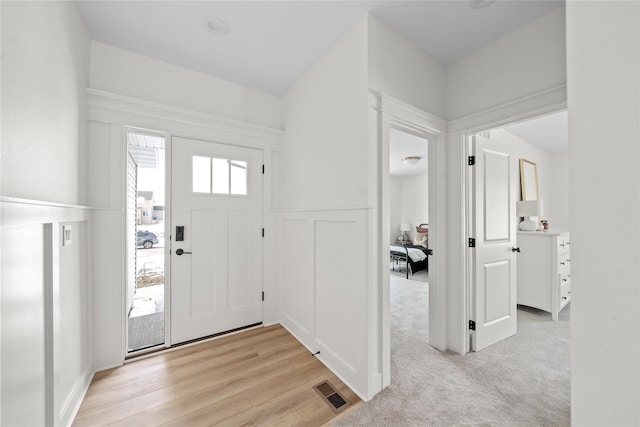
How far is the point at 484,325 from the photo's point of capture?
89.5 inches

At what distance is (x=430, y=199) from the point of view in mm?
2367

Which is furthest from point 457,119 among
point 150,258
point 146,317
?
point 150,258

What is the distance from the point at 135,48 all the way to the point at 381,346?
10.4 ft

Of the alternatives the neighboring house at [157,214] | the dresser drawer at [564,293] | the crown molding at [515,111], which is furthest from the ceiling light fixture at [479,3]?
the neighboring house at [157,214]

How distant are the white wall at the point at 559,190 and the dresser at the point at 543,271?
6.09 ft

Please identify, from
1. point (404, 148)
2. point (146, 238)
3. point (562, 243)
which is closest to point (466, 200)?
point (562, 243)

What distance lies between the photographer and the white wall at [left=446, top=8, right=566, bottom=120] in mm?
1721

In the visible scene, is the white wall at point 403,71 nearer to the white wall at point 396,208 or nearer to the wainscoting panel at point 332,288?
the wainscoting panel at point 332,288

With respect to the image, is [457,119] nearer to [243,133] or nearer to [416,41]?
[416,41]

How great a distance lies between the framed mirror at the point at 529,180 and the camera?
3754 mm

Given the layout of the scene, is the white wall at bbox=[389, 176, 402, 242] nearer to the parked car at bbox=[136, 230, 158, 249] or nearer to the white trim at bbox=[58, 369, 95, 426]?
the parked car at bbox=[136, 230, 158, 249]

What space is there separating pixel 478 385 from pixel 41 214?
110 inches

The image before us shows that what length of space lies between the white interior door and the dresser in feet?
2.96

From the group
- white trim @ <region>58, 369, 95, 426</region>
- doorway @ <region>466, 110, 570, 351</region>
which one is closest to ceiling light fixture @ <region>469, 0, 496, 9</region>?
doorway @ <region>466, 110, 570, 351</region>
